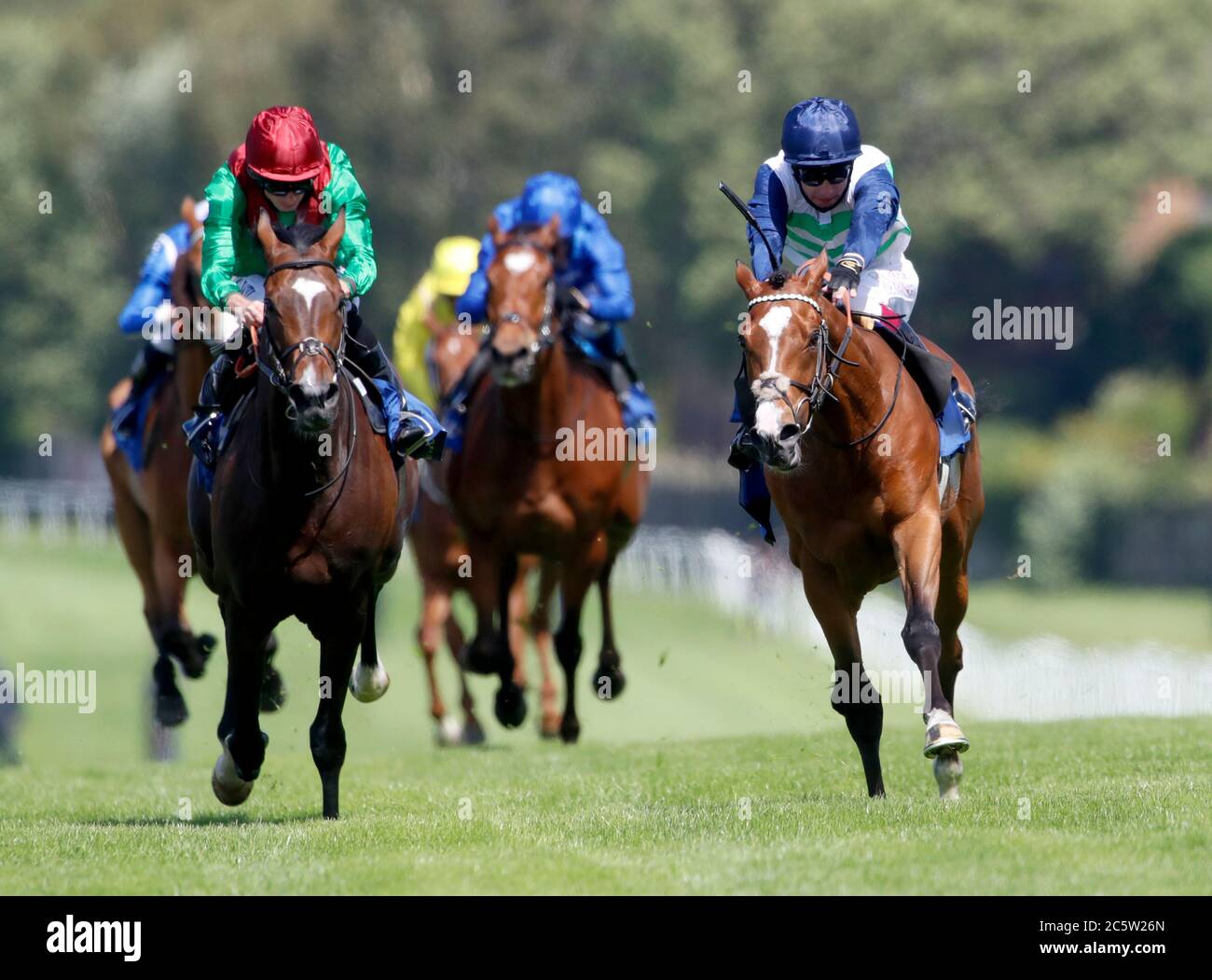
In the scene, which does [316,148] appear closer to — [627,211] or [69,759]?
[69,759]

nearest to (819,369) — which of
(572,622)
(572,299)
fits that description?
(572,299)

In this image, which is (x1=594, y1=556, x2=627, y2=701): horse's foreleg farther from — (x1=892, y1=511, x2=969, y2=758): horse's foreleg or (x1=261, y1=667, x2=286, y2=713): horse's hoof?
Answer: (x1=892, y1=511, x2=969, y2=758): horse's foreleg

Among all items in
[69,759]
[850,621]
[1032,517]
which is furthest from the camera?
[1032,517]

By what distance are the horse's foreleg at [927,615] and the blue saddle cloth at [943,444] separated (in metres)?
0.60

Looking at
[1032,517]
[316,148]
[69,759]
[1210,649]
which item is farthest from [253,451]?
[1032,517]

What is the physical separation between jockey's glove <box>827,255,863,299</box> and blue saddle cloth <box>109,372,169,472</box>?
5490 mm

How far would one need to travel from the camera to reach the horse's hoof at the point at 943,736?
8703mm

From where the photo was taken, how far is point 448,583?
671 inches

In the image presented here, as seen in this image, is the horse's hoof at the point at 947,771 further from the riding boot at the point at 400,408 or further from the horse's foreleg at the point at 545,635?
the horse's foreleg at the point at 545,635

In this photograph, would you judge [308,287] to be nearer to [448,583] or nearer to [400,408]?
[400,408]

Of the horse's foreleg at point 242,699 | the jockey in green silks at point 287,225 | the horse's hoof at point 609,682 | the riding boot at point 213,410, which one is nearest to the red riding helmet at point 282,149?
the jockey in green silks at point 287,225

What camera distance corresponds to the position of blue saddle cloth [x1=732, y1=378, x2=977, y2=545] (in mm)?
9859

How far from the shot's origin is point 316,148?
9461 millimetres

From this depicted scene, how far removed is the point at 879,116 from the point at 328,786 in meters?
42.5
